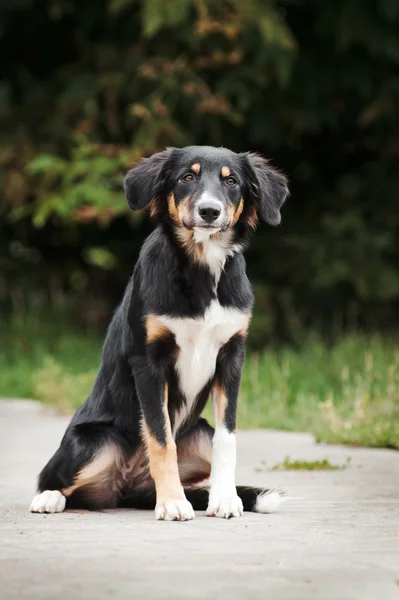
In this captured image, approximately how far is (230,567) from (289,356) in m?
6.90

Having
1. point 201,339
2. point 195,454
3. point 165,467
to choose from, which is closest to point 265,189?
point 201,339

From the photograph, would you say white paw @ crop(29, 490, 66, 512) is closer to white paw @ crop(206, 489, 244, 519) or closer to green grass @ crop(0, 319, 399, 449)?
white paw @ crop(206, 489, 244, 519)

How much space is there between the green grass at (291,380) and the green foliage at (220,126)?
90 centimetres

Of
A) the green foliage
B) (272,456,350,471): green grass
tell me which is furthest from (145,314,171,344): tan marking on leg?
the green foliage

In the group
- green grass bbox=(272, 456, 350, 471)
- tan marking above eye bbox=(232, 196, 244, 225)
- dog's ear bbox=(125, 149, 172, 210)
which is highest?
dog's ear bbox=(125, 149, 172, 210)

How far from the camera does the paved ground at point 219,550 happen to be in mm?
3295

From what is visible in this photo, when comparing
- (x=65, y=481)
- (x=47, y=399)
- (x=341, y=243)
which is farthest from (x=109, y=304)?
(x=65, y=481)

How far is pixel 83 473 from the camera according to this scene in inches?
189

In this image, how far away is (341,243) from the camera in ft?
37.4

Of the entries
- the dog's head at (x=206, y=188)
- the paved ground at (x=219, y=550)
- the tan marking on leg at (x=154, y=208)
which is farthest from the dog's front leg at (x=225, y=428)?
the tan marking on leg at (x=154, y=208)

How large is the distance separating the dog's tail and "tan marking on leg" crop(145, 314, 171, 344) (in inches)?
31.0

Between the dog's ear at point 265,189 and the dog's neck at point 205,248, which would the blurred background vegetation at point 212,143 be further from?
the dog's neck at point 205,248

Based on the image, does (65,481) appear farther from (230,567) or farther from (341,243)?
(341,243)

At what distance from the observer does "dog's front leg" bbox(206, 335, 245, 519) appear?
15.5ft
